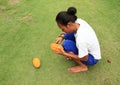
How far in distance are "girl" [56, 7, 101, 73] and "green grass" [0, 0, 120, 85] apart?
6.0 inches

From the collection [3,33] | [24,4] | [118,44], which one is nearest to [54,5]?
[24,4]

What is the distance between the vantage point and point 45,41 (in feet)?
9.40

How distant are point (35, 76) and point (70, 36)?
1.83 ft

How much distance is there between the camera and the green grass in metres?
2.42

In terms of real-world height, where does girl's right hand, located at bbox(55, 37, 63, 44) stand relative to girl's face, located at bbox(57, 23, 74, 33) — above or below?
below

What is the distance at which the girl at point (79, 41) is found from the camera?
2162mm

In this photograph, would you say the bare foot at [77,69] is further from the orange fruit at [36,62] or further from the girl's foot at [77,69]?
the orange fruit at [36,62]

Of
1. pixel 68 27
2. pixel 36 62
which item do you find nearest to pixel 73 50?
pixel 68 27

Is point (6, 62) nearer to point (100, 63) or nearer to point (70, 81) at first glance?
point (70, 81)

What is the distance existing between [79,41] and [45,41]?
756mm

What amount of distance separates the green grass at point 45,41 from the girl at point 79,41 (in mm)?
153

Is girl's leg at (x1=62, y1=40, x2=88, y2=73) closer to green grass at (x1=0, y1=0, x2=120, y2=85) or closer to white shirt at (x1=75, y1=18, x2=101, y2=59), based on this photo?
green grass at (x1=0, y1=0, x2=120, y2=85)

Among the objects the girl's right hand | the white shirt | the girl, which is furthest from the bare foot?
the girl's right hand

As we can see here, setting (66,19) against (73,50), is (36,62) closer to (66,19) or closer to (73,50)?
(73,50)
